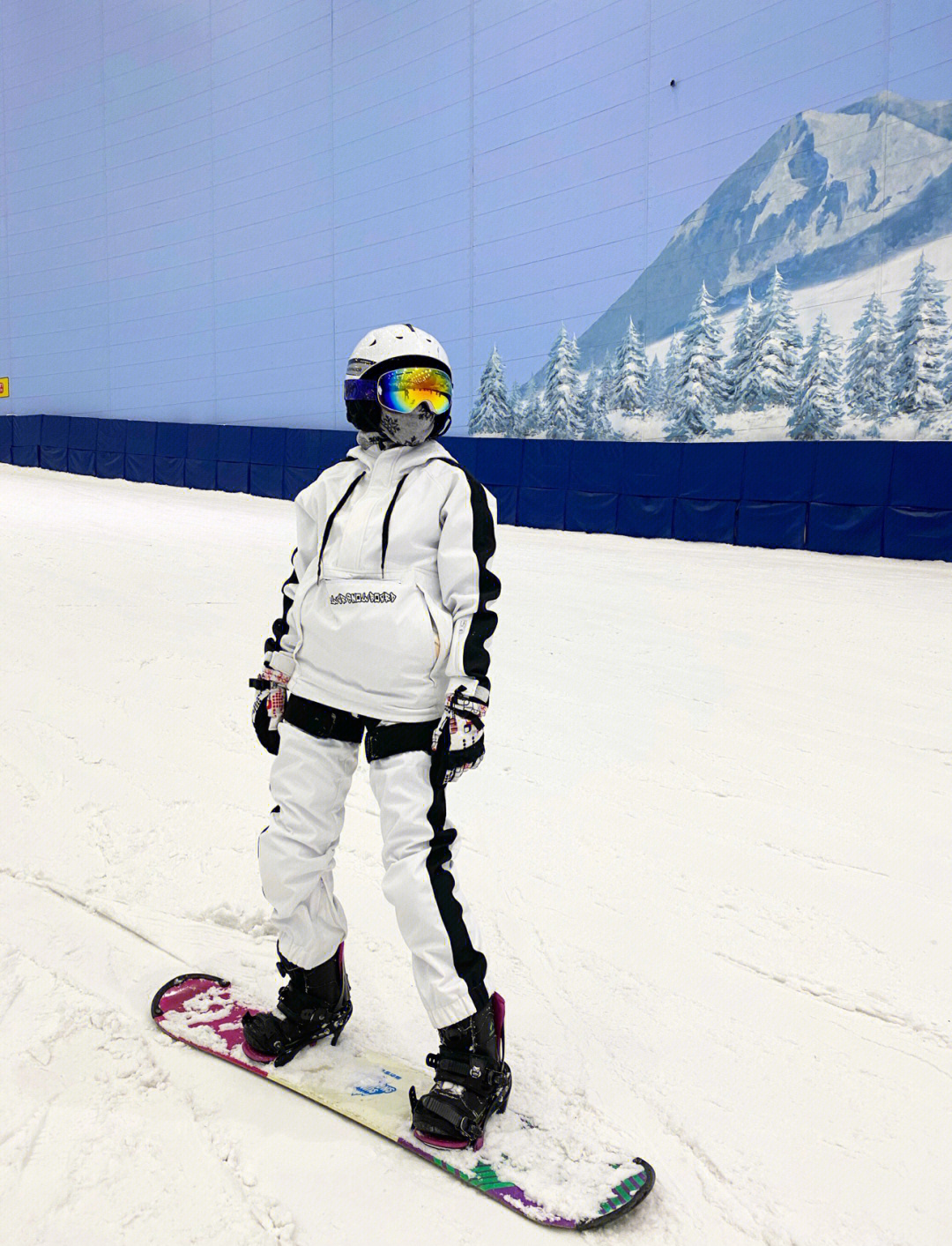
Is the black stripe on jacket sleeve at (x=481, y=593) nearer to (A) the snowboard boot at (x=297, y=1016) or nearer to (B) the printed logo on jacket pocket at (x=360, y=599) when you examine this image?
(B) the printed logo on jacket pocket at (x=360, y=599)

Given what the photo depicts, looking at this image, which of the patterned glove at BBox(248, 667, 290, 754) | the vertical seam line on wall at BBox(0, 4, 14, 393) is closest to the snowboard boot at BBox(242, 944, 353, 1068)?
the patterned glove at BBox(248, 667, 290, 754)

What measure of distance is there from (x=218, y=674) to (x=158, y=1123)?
2.97m

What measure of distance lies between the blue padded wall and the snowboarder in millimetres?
8494

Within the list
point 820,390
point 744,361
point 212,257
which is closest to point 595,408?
point 744,361

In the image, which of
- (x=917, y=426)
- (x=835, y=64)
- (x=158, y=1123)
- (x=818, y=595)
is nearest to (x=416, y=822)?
(x=158, y=1123)

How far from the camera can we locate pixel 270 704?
7.13 ft

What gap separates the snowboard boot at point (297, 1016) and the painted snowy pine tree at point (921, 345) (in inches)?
357

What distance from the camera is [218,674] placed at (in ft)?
15.6

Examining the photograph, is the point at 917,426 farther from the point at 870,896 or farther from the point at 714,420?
the point at 870,896

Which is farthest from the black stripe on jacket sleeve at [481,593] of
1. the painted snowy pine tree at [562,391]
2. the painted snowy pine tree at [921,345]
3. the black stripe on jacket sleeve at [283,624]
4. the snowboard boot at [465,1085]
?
the painted snowy pine tree at [562,391]

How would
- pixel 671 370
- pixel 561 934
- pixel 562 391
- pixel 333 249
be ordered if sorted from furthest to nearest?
1. pixel 333 249
2. pixel 562 391
3. pixel 671 370
4. pixel 561 934

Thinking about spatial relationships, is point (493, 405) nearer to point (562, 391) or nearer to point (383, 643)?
point (562, 391)

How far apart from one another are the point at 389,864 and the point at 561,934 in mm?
946

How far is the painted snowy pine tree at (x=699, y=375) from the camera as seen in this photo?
10859 millimetres
